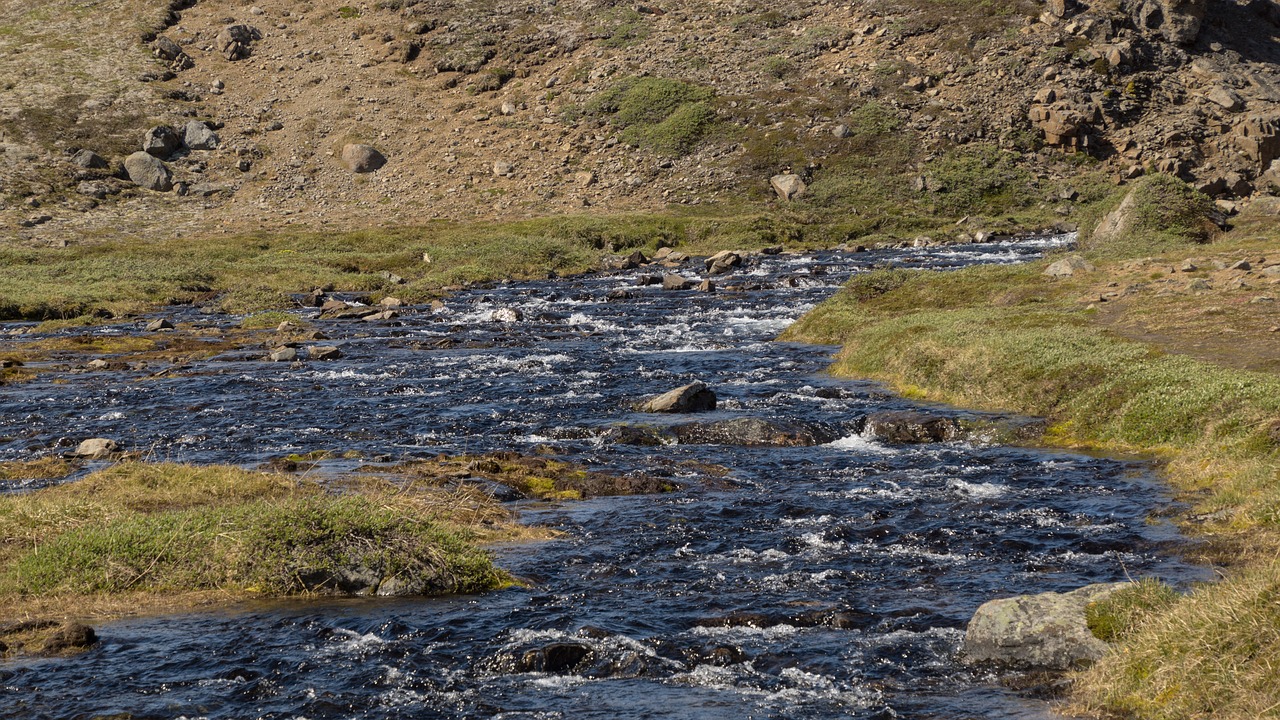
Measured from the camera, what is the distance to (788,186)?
3236 inches

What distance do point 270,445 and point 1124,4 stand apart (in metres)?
93.6

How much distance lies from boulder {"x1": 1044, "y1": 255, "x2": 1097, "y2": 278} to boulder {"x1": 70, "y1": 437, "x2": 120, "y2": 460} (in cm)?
3072

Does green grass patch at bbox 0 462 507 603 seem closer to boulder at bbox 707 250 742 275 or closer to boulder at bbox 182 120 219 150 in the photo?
boulder at bbox 707 250 742 275

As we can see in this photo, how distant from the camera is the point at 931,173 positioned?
8306 cm

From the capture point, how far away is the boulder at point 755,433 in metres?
23.3

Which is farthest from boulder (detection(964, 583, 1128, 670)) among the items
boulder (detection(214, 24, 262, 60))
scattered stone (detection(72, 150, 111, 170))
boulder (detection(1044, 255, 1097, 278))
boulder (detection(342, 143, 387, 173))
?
boulder (detection(214, 24, 262, 60))

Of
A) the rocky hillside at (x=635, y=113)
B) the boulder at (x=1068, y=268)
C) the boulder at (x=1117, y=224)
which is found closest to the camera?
the boulder at (x=1068, y=268)

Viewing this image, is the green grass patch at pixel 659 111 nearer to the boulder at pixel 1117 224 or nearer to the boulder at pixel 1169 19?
the boulder at pixel 1169 19

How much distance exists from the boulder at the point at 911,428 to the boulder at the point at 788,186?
59.9 meters

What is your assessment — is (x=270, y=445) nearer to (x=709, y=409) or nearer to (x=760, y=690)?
(x=709, y=409)

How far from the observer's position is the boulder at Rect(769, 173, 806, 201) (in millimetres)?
81812

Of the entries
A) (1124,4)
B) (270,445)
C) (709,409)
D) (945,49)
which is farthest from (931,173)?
(270,445)

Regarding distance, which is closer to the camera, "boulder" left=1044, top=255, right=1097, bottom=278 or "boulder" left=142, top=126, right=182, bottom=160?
"boulder" left=1044, top=255, right=1097, bottom=278

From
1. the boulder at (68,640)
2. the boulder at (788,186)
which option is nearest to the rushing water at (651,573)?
the boulder at (68,640)
